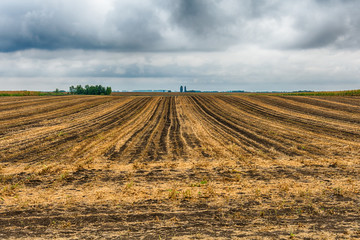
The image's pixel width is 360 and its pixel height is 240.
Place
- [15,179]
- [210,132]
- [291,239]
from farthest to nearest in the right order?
[210,132]
[15,179]
[291,239]

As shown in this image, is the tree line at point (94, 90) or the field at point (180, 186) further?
the tree line at point (94, 90)

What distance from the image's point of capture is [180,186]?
7898 millimetres

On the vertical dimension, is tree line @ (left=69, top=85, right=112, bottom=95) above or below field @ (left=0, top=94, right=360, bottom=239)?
above

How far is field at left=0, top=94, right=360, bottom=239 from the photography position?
541 centimetres

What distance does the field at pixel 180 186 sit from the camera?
541 centimetres

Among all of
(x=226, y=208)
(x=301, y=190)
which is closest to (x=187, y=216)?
(x=226, y=208)

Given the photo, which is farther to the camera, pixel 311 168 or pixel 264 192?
pixel 311 168

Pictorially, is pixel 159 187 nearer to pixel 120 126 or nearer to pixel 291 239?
pixel 291 239

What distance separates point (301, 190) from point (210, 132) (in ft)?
31.4

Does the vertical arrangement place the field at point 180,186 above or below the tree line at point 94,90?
below

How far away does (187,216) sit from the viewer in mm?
5930

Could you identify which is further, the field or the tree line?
the tree line

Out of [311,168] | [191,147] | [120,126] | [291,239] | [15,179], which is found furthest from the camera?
[120,126]

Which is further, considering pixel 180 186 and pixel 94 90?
pixel 94 90
